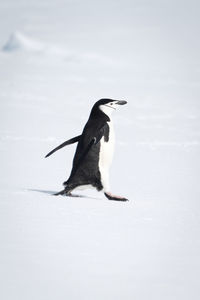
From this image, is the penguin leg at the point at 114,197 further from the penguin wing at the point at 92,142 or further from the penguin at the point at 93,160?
the penguin wing at the point at 92,142

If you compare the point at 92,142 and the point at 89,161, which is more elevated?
the point at 92,142

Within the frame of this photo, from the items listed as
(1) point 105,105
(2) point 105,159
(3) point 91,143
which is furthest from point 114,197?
(1) point 105,105

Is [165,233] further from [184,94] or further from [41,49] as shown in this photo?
[41,49]

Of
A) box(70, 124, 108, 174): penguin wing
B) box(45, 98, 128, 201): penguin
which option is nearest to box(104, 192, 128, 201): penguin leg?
box(45, 98, 128, 201): penguin

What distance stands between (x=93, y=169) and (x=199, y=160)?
282 centimetres

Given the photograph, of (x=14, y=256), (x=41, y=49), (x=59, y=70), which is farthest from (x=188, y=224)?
(x=41, y=49)

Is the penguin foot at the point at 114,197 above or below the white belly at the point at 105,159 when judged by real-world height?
below

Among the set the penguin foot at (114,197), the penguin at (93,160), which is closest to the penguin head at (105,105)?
the penguin at (93,160)

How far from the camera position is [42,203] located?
475 cm

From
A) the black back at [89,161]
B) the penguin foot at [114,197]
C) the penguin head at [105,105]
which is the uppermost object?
the penguin head at [105,105]

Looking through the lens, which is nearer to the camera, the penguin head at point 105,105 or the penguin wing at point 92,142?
the penguin wing at point 92,142

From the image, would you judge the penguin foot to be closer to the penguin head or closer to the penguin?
the penguin

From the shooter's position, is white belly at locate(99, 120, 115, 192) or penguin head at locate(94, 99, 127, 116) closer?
white belly at locate(99, 120, 115, 192)

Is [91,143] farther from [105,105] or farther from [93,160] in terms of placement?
[105,105]
